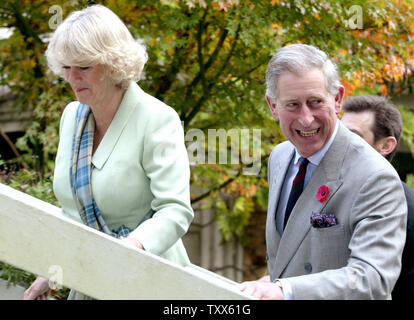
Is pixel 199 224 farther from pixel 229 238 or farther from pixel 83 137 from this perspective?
pixel 83 137

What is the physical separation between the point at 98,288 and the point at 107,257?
87 mm

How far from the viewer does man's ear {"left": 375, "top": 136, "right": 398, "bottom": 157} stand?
323 cm

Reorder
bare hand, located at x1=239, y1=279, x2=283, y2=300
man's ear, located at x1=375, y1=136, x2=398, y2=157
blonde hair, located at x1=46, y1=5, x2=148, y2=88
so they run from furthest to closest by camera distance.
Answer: man's ear, located at x1=375, y1=136, x2=398, y2=157 → blonde hair, located at x1=46, y1=5, x2=148, y2=88 → bare hand, located at x1=239, y1=279, x2=283, y2=300

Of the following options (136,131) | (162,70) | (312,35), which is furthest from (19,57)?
(136,131)

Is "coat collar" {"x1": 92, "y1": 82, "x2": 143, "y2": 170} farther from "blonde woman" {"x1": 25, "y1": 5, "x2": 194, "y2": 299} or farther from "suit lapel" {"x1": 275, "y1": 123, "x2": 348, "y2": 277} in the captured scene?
"suit lapel" {"x1": 275, "y1": 123, "x2": 348, "y2": 277}

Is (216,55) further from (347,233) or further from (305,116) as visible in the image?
(347,233)

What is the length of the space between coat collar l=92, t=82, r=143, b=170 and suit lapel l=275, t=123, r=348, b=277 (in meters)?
0.78

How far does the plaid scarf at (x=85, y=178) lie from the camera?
2396 millimetres

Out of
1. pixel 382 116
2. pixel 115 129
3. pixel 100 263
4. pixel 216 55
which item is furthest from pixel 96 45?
pixel 216 55

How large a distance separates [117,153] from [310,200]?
79 centimetres

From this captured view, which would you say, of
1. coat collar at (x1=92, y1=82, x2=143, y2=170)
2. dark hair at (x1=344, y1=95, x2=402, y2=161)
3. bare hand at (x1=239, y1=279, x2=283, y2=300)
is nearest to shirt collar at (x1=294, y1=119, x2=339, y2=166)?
bare hand at (x1=239, y1=279, x2=283, y2=300)

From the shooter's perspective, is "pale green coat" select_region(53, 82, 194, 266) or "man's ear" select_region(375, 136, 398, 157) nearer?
"pale green coat" select_region(53, 82, 194, 266)

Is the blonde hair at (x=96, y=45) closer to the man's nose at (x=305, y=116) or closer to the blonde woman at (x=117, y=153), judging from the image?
the blonde woman at (x=117, y=153)

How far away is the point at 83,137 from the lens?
2.57 m
